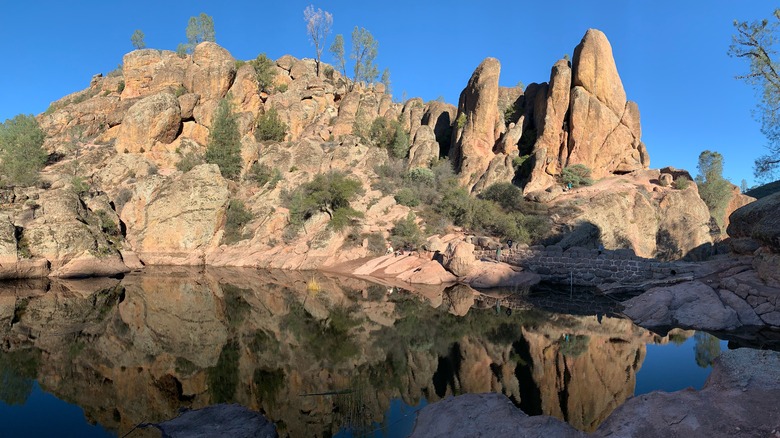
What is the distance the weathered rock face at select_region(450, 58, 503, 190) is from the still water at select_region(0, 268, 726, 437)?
2324 centimetres

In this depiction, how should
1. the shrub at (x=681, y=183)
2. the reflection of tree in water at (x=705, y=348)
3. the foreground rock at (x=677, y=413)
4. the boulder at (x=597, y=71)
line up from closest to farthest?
the foreground rock at (x=677, y=413), the reflection of tree in water at (x=705, y=348), the shrub at (x=681, y=183), the boulder at (x=597, y=71)

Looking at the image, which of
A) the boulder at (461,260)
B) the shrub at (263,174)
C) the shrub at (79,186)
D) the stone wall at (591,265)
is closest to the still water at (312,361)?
the boulder at (461,260)

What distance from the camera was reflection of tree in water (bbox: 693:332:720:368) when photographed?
10.2m

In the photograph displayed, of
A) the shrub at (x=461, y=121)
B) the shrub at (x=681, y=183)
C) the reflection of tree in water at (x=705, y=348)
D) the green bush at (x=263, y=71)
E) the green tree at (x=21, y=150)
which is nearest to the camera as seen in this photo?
the reflection of tree in water at (x=705, y=348)

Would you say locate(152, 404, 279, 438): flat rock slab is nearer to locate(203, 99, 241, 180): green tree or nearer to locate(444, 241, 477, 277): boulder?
locate(444, 241, 477, 277): boulder

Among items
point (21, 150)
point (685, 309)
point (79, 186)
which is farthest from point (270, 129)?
point (685, 309)

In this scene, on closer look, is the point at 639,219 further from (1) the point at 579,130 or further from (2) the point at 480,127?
(2) the point at 480,127

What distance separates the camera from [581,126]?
3544cm

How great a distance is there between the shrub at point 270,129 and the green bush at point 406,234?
66.8 ft

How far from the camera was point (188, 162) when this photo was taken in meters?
37.2

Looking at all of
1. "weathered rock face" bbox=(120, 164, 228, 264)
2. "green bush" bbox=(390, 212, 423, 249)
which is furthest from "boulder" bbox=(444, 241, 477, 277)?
"weathered rock face" bbox=(120, 164, 228, 264)

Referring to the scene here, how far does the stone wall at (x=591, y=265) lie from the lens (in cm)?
1964

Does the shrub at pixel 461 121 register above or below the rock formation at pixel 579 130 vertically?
above

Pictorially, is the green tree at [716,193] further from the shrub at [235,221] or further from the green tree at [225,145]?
the green tree at [225,145]
